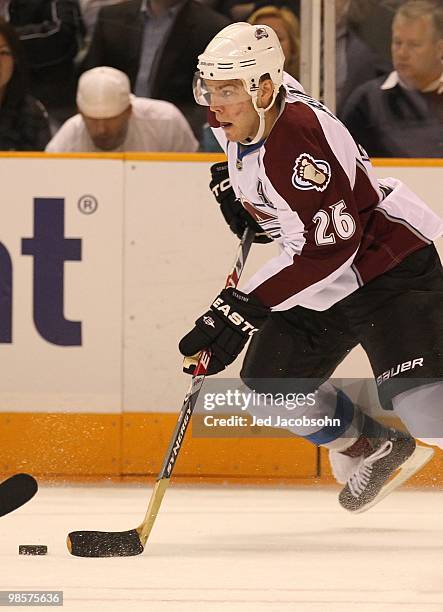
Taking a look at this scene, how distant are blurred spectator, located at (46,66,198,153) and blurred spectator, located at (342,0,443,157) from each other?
549mm

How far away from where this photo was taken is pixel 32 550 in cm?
270

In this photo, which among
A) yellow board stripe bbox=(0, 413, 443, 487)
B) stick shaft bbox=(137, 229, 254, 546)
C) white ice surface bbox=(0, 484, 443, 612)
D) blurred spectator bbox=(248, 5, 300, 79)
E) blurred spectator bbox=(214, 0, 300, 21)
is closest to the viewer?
white ice surface bbox=(0, 484, 443, 612)

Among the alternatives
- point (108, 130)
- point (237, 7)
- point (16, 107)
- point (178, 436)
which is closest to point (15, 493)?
point (178, 436)

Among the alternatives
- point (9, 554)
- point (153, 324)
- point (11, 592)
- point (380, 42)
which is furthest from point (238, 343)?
point (380, 42)

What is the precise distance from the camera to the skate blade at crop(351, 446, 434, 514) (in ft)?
10.5

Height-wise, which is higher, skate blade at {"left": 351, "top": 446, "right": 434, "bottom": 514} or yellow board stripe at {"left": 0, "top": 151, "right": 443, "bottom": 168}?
yellow board stripe at {"left": 0, "top": 151, "right": 443, "bottom": 168}

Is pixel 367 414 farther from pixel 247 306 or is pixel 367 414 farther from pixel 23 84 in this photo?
pixel 23 84

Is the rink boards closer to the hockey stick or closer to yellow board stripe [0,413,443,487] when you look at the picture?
yellow board stripe [0,413,443,487]

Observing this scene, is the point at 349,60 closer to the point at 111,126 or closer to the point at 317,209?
the point at 111,126

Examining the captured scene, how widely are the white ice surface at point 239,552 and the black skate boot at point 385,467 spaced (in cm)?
6

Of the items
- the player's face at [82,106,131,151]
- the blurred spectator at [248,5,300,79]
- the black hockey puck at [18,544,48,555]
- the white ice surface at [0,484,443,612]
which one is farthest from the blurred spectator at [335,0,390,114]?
the black hockey puck at [18,544,48,555]

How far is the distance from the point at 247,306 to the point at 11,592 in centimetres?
88

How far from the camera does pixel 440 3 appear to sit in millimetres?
4254

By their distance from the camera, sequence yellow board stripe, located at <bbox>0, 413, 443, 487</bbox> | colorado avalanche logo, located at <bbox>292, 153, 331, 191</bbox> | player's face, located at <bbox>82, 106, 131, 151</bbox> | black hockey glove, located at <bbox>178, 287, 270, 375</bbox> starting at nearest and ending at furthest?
colorado avalanche logo, located at <bbox>292, 153, 331, 191</bbox>
black hockey glove, located at <bbox>178, 287, 270, 375</bbox>
yellow board stripe, located at <bbox>0, 413, 443, 487</bbox>
player's face, located at <bbox>82, 106, 131, 151</bbox>
